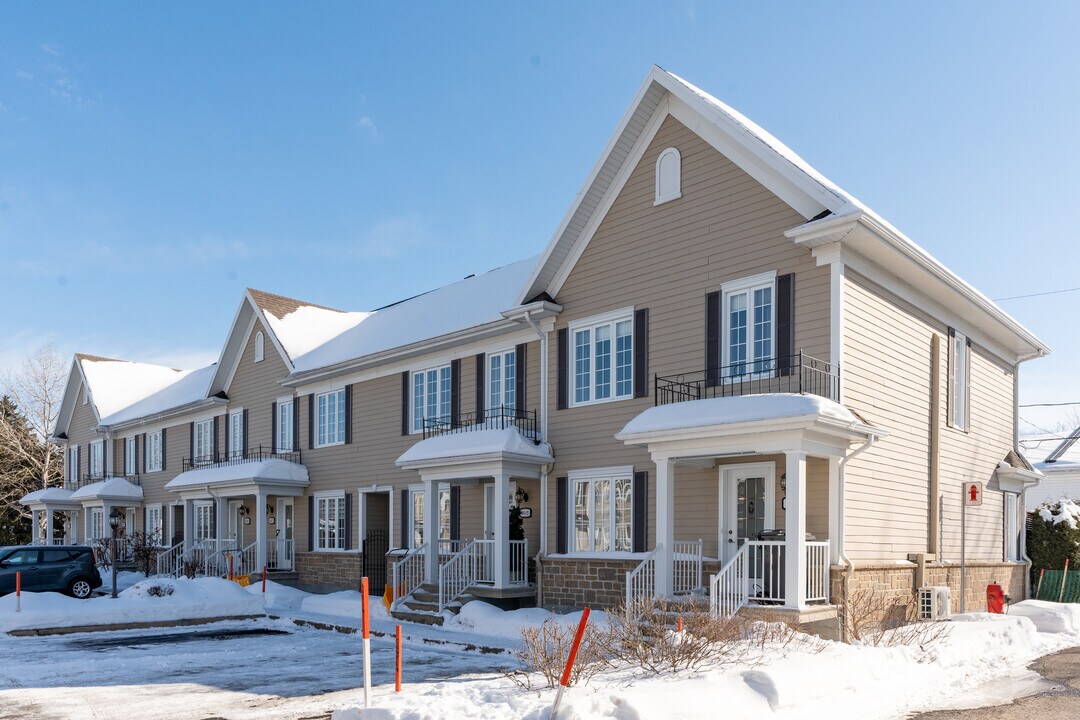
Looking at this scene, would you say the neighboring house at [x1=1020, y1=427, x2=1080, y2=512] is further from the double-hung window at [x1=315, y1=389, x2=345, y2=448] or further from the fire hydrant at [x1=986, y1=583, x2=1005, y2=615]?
the double-hung window at [x1=315, y1=389, x2=345, y2=448]

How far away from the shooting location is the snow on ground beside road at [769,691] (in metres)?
8.96

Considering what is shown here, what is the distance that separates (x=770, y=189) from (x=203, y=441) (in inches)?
954

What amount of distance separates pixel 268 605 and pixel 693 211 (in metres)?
14.6

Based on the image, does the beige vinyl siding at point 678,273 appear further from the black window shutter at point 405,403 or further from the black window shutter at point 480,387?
the black window shutter at point 405,403

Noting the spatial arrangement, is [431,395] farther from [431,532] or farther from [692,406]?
[692,406]

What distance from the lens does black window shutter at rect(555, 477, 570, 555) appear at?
61.1 feet

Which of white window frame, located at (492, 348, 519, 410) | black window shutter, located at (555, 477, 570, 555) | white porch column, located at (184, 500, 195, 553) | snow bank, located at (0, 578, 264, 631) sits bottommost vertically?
snow bank, located at (0, 578, 264, 631)

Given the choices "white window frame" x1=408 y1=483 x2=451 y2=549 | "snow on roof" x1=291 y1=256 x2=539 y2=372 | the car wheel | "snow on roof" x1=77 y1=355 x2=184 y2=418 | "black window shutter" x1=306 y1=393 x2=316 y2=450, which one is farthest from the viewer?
"snow on roof" x1=77 y1=355 x2=184 y2=418

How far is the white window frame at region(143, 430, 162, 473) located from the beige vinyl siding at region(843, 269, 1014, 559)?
28.5 meters

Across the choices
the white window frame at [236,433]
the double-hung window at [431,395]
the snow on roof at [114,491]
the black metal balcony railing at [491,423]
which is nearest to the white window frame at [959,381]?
the black metal balcony railing at [491,423]

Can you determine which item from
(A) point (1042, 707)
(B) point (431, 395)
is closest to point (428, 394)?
(B) point (431, 395)

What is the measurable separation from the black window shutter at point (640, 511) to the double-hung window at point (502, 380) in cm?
393

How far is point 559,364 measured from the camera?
19.2 metres

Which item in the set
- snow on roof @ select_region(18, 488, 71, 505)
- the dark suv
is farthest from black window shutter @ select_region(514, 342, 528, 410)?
snow on roof @ select_region(18, 488, 71, 505)
